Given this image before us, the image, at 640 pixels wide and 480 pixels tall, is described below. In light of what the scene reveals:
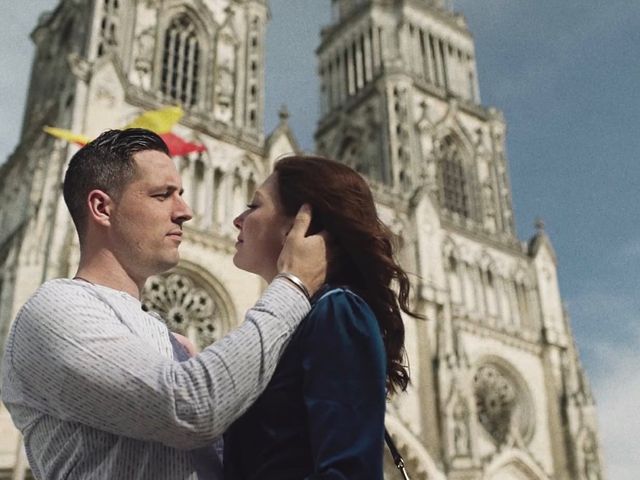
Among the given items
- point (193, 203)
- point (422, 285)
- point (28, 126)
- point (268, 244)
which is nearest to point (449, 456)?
point (422, 285)

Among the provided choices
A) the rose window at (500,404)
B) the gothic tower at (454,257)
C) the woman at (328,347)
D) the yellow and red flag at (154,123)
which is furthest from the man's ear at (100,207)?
the rose window at (500,404)

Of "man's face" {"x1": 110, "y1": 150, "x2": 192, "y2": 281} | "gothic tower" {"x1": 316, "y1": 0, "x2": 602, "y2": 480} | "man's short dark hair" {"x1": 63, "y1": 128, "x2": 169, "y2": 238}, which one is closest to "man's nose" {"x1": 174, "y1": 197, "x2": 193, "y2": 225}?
"man's face" {"x1": 110, "y1": 150, "x2": 192, "y2": 281}

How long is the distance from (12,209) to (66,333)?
798 inches

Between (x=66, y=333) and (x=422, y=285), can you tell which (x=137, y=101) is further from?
(x=66, y=333)

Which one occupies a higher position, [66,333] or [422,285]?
[422,285]

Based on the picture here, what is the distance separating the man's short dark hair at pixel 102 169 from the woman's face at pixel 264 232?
357mm

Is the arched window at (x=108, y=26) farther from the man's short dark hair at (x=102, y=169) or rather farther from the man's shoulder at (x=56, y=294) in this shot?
the man's shoulder at (x=56, y=294)

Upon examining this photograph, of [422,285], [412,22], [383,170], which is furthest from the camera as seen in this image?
[412,22]

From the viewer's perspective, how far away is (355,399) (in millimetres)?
1734

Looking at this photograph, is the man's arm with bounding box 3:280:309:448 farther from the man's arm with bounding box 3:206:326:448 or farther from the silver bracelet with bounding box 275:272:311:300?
the silver bracelet with bounding box 275:272:311:300

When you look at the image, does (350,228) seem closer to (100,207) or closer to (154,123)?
(100,207)

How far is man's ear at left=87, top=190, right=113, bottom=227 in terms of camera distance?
1977mm

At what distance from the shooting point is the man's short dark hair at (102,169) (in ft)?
6.57

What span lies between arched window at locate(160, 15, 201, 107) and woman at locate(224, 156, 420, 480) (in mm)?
19806
